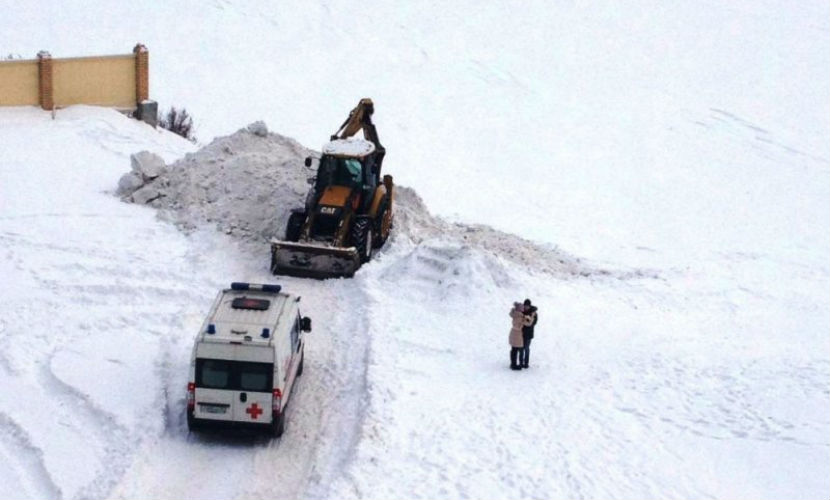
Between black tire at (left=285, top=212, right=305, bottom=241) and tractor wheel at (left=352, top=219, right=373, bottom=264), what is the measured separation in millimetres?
1188

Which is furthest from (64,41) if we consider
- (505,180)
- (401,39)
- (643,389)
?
(643,389)

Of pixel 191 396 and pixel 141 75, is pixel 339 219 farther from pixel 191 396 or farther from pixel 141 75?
pixel 141 75

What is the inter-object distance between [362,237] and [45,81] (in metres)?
13.5

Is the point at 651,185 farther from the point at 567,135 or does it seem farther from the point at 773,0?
the point at 773,0

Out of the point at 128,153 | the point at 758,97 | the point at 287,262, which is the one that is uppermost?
the point at 758,97

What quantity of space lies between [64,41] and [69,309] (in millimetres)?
27822

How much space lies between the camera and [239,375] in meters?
18.3

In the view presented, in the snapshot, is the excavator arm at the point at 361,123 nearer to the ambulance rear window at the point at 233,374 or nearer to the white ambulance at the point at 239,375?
the white ambulance at the point at 239,375

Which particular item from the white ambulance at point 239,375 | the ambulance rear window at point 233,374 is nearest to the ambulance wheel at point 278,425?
the white ambulance at point 239,375

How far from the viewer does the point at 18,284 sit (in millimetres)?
24094

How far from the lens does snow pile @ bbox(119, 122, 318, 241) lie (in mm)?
27875

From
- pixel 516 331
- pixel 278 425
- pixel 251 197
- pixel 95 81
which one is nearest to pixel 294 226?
pixel 251 197

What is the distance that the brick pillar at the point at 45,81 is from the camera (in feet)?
113

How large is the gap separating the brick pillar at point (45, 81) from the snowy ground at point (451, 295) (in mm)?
817
